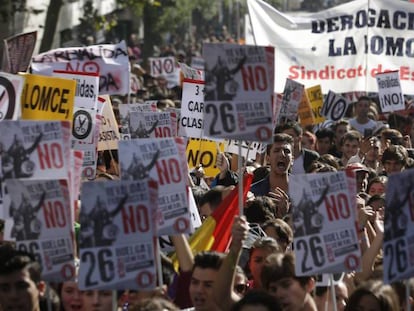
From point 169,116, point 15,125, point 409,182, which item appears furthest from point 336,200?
point 169,116

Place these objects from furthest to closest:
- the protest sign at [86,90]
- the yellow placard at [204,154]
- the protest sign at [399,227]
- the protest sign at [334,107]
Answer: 1. the protest sign at [334,107]
2. the yellow placard at [204,154]
3. the protest sign at [86,90]
4. the protest sign at [399,227]

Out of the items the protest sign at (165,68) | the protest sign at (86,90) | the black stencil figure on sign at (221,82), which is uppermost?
the black stencil figure on sign at (221,82)

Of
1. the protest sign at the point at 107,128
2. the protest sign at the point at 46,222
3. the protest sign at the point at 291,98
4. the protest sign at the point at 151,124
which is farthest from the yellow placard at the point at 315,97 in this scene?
the protest sign at the point at 46,222

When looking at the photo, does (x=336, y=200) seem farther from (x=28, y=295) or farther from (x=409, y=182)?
(x=28, y=295)

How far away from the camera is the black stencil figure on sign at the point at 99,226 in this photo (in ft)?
24.5

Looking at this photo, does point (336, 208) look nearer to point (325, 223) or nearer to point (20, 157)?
point (325, 223)

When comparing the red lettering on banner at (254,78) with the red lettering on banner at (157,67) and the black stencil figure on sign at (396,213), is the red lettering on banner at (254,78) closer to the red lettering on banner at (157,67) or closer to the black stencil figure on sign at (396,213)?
the black stencil figure on sign at (396,213)

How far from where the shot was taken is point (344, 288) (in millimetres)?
8906

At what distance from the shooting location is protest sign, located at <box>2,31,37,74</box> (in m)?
15.1

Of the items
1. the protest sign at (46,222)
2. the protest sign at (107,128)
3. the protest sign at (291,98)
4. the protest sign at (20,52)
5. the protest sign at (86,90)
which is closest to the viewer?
the protest sign at (46,222)

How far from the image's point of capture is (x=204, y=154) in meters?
14.4

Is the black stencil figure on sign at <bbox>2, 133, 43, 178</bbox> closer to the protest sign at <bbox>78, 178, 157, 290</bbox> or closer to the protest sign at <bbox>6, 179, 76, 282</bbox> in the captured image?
the protest sign at <bbox>6, 179, 76, 282</bbox>

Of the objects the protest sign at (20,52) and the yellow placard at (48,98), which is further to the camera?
the protest sign at (20,52)

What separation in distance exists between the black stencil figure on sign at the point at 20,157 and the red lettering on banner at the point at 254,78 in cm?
122
